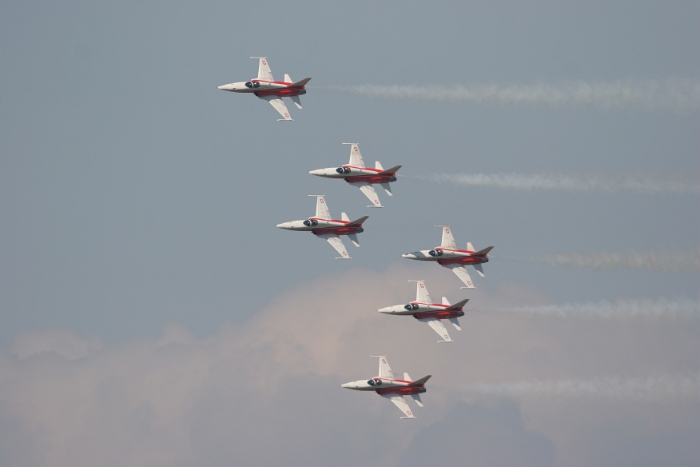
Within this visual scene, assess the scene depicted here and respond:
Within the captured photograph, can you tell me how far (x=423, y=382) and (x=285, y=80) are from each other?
30285mm

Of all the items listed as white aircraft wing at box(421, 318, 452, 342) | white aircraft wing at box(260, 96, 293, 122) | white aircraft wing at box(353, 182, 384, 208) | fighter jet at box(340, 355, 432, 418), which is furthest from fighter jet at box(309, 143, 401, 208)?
fighter jet at box(340, 355, 432, 418)

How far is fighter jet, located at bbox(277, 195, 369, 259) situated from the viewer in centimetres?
17425

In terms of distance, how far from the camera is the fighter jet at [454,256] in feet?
570

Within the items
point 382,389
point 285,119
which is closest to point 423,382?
point 382,389

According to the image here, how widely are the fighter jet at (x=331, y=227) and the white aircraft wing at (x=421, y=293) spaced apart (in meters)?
7.12

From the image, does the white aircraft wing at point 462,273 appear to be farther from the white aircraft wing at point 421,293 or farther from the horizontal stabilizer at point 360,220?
the horizontal stabilizer at point 360,220

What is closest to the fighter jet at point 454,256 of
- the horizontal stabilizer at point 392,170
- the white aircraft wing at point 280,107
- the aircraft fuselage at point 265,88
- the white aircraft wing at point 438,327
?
the white aircraft wing at point 438,327

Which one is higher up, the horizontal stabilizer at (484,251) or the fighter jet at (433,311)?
the horizontal stabilizer at (484,251)

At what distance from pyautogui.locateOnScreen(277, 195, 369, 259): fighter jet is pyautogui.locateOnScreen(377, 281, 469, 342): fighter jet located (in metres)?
7.01

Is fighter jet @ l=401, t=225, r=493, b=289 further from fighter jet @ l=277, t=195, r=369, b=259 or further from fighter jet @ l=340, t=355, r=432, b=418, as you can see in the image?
fighter jet @ l=340, t=355, r=432, b=418

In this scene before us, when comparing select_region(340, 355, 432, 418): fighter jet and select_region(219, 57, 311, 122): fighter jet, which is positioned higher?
select_region(219, 57, 311, 122): fighter jet

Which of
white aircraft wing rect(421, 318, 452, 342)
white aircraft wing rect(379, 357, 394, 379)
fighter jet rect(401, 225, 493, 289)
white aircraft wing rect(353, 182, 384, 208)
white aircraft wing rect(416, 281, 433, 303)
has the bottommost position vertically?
white aircraft wing rect(379, 357, 394, 379)

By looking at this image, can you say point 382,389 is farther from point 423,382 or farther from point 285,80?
point 285,80

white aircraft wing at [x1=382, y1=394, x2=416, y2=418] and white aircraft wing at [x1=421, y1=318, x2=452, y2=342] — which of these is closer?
white aircraft wing at [x1=382, y1=394, x2=416, y2=418]
